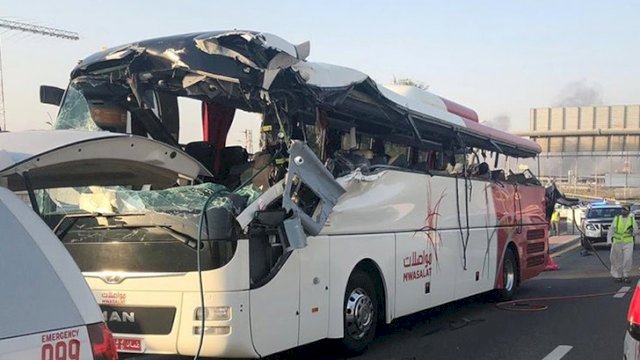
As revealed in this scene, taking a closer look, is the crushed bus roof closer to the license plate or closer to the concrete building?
the license plate

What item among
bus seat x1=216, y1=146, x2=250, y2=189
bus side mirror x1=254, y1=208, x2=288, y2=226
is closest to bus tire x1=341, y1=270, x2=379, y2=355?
bus side mirror x1=254, y1=208, x2=288, y2=226

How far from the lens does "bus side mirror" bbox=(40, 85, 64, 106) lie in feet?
23.3

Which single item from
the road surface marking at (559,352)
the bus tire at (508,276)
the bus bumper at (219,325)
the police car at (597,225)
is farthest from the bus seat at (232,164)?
the police car at (597,225)

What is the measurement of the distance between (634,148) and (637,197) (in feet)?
145

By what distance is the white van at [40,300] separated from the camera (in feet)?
8.58

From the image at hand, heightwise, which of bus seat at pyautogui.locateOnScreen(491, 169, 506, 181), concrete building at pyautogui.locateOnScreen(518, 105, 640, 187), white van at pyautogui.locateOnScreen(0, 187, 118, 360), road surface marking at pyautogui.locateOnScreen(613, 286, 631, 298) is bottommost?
road surface marking at pyautogui.locateOnScreen(613, 286, 631, 298)

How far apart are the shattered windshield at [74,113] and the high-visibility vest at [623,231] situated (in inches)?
514

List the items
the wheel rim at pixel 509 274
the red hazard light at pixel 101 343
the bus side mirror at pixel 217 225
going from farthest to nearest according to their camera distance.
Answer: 1. the wheel rim at pixel 509 274
2. the bus side mirror at pixel 217 225
3. the red hazard light at pixel 101 343

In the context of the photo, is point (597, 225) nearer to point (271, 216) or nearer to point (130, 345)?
point (271, 216)

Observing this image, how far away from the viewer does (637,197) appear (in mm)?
81000

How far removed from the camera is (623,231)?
15812mm

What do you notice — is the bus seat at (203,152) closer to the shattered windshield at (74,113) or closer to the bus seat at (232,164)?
the bus seat at (232,164)

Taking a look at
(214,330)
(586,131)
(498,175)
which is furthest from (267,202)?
(586,131)

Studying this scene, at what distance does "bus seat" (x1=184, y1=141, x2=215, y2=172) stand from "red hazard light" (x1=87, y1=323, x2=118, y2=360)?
468 centimetres
